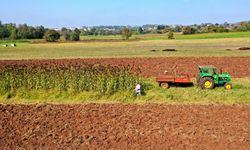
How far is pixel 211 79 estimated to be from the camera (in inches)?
823

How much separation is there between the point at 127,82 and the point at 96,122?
6437 mm

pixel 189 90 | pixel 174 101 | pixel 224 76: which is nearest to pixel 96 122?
pixel 174 101

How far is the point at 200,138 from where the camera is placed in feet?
38.7

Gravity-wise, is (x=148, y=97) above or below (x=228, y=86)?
below

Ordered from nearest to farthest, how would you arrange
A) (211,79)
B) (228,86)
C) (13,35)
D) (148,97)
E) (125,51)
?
(148,97) < (228,86) < (211,79) < (125,51) < (13,35)

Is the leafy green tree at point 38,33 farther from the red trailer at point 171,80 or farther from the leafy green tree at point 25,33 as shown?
the red trailer at point 171,80

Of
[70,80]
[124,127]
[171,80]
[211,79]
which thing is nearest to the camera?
[124,127]

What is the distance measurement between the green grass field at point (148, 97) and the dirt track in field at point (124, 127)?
1.67 metres

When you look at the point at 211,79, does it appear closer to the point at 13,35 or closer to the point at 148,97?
the point at 148,97

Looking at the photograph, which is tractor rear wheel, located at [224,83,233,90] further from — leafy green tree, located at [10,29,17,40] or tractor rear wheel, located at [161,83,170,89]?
leafy green tree, located at [10,29,17,40]

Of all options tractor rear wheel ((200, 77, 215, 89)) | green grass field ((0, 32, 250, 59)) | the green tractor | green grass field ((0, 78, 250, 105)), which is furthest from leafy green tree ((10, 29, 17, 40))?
tractor rear wheel ((200, 77, 215, 89))

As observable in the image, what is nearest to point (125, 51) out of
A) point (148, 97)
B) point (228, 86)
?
point (228, 86)

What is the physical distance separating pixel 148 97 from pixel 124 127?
5963 mm

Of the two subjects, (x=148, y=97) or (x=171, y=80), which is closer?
(x=148, y=97)
